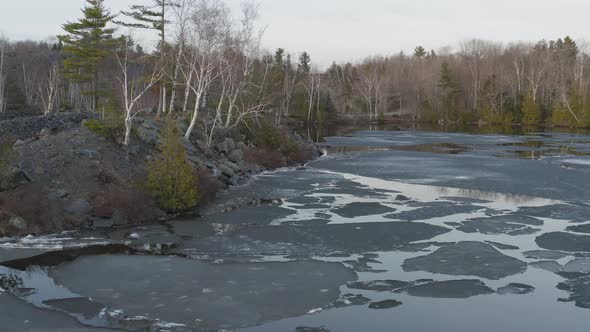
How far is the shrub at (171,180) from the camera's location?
19.8m

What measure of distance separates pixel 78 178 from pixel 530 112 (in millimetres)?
84357

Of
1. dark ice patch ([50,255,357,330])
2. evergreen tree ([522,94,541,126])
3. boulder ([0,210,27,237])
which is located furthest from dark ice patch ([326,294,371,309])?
evergreen tree ([522,94,541,126])

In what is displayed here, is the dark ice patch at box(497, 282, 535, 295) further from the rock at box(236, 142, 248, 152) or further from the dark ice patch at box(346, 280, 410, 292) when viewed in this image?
the rock at box(236, 142, 248, 152)

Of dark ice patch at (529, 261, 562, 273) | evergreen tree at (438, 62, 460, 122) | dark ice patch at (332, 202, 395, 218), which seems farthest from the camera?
evergreen tree at (438, 62, 460, 122)

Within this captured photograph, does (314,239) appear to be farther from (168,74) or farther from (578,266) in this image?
(168,74)

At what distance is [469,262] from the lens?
13.6 meters

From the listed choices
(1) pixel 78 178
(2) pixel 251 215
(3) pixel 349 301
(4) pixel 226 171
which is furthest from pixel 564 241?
(1) pixel 78 178

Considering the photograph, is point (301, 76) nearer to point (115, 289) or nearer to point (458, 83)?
point (458, 83)

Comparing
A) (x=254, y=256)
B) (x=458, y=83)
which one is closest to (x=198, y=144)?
(x=254, y=256)

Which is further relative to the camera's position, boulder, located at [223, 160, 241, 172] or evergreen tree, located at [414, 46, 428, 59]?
evergreen tree, located at [414, 46, 428, 59]

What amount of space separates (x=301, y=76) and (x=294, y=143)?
2701 inches

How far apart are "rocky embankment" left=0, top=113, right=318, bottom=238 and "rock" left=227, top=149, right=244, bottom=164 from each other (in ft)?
8.32

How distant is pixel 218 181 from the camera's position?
80.2 ft

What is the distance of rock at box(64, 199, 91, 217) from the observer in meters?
18.1
